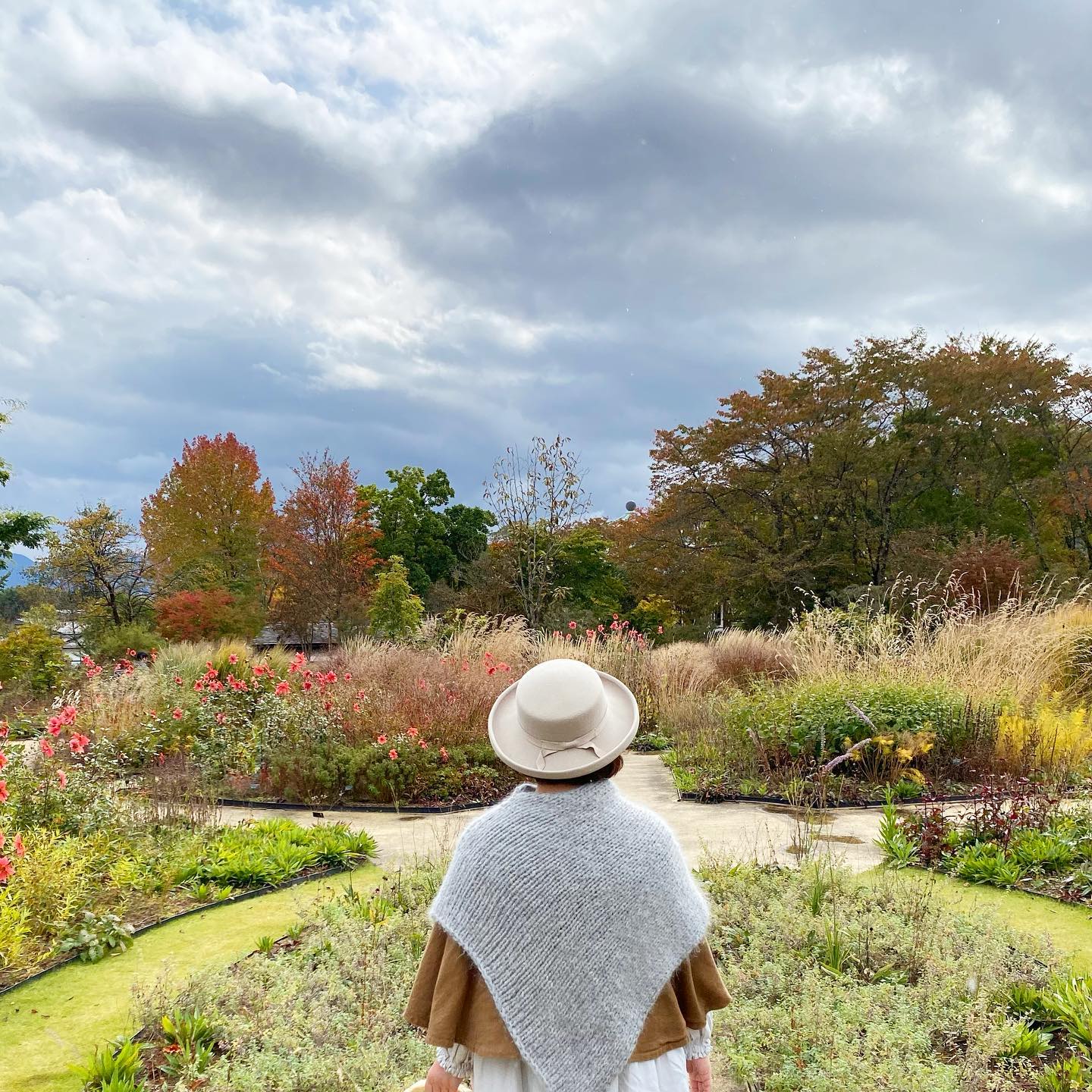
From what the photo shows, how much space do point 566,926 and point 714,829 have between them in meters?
4.26

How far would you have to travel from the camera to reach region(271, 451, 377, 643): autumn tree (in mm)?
24797

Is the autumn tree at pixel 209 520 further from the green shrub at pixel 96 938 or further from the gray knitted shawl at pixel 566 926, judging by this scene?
the gray knitted shawl at pixel 566 926

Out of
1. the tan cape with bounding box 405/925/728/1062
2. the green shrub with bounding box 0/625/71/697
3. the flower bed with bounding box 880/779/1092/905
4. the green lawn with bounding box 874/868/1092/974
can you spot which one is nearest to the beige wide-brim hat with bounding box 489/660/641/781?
the tan cape with bounding box 405/925/728/1062

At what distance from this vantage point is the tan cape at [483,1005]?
1625 millimetres

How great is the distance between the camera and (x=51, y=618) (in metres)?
20.8

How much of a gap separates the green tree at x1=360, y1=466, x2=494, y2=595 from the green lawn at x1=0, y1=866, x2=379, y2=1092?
83.8ft

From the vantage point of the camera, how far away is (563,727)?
164 centimetres

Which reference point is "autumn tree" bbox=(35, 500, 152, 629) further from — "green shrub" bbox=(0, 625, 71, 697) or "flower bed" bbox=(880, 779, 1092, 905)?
"flower bed" bbox=(880, 779, 1092, 905)

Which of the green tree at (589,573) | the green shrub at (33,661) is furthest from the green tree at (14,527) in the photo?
the green tree at (589,573)

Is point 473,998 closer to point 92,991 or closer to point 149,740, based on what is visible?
point 92,991

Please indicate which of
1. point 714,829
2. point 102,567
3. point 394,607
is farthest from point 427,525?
point 714,829

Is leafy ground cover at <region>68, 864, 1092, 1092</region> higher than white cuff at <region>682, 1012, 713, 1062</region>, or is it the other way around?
white cuff at <region>682, 1012, 713, 1062</region>

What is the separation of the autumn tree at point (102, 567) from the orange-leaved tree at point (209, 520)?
969mm

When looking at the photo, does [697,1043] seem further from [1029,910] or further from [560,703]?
[1029,910]
